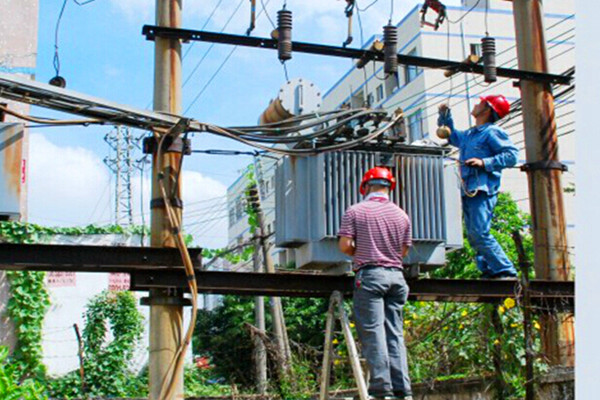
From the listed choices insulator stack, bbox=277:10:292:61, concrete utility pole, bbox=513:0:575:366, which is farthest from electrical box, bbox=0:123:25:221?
concrete utility pole, bbox=513:0:575:366

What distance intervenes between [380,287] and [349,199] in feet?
5.22

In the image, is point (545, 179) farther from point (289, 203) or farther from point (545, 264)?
point (289, 203)

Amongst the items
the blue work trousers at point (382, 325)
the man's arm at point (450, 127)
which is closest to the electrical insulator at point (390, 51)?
the man's arm at point (450, 127)

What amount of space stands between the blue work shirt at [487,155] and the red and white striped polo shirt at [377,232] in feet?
6.04

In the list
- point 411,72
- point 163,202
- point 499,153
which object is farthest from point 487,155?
point 411,72

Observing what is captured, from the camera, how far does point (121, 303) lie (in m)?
18.7

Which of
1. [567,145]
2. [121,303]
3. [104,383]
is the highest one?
[567,145]

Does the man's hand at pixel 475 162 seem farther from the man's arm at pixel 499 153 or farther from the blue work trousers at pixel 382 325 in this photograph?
the blue work trousers at pixel 382 325

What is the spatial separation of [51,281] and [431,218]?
12.4 meters

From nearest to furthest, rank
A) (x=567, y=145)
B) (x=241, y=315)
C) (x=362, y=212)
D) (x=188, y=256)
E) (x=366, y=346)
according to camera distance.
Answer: (x=366, y=346) → (x=362, y=212) → (x=188, y=256) → (x=241, y=315) → (x=567, y=145)

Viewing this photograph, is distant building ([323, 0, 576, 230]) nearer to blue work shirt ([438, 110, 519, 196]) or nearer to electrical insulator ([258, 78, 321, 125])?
blue work shirt ([438, 110, 519, 196])

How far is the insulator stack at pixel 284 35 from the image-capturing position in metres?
8.47

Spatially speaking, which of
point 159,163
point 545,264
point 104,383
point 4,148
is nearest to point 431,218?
point 545,264

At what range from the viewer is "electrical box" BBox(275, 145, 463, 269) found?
7.65 metres
